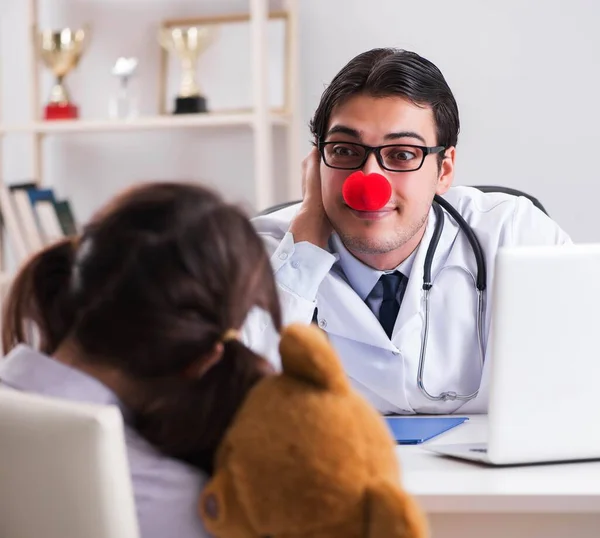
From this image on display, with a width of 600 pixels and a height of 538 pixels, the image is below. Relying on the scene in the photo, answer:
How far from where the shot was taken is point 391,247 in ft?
6.05

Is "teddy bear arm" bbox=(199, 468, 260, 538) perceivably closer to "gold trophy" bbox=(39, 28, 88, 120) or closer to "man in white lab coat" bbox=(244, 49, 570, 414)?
"man in white lab coat" bbox=(244, 49, 570, 414)

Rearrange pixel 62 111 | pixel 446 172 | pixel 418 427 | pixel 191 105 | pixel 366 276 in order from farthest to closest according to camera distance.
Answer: pixel 62 111, pixel 191 105, pixel 446 172, pixel 366 276, pixel 418 427

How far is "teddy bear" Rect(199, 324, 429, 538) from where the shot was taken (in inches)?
29.9

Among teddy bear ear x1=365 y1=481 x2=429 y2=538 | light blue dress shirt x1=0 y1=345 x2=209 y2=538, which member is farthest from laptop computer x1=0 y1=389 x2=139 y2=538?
teddy bear ear x1=365 y1=481 x2=429 y2=538

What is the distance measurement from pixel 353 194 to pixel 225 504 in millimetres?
1024

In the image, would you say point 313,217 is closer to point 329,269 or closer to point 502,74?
point 329,269

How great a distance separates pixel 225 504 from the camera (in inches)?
31.3

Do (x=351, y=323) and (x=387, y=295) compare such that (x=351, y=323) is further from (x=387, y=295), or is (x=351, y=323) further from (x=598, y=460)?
(x=598, y=460)

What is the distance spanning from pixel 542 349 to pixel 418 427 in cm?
35

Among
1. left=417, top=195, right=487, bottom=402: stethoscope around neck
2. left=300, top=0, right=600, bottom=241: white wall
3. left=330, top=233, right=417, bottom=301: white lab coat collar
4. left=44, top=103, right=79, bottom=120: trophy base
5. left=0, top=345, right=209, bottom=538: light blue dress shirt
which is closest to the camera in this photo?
left=0, top=345, right=209, bottom=538: light blue dress shirt

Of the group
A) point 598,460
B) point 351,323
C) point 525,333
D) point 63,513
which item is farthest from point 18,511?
point 351,323

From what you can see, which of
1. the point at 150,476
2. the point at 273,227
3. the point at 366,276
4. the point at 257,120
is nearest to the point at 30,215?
the point at 257,120

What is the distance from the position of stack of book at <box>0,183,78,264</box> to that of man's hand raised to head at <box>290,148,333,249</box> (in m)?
1.30

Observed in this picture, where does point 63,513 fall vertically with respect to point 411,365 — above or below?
above
